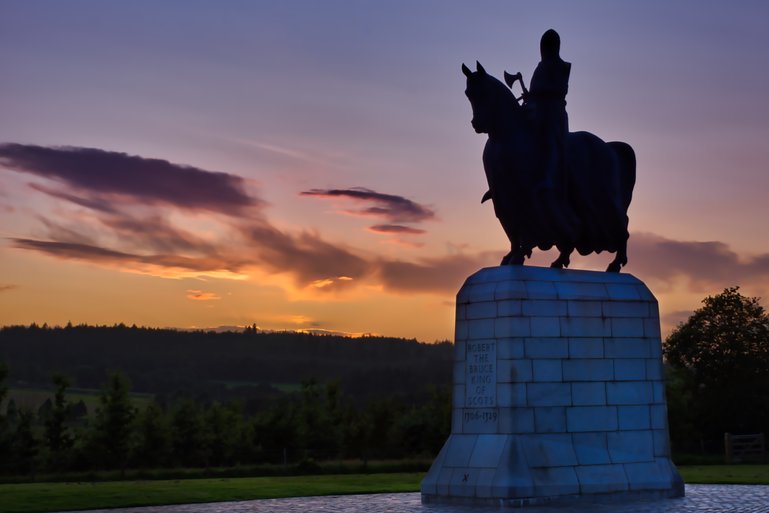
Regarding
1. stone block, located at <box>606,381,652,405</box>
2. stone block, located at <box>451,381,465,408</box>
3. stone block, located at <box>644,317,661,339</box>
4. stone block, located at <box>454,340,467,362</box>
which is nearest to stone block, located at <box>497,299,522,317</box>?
stone block, located at <box>454,340,467,362</box>

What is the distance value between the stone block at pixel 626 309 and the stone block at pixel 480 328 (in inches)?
120

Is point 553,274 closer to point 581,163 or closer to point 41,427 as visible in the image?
point 581,163

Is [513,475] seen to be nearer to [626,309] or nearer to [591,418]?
[591,418]

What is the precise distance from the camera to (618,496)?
947 inches

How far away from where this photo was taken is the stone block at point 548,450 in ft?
76.8

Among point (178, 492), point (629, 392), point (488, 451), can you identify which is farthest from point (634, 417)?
point (178, 492)

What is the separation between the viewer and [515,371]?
78.3ft

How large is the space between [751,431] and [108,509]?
48805mm

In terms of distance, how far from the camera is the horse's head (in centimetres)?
2531

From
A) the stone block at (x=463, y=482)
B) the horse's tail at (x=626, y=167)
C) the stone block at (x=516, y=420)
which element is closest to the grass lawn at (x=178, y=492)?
the stone block at (x=463, y=482)

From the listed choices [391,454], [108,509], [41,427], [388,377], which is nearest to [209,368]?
[388,377]

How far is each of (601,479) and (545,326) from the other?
369 cm

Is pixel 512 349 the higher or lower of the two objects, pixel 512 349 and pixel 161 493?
the higher

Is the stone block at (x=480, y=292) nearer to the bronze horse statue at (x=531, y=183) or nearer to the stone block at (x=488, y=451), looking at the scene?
the bronze horse statue at (x=531, y=183)
